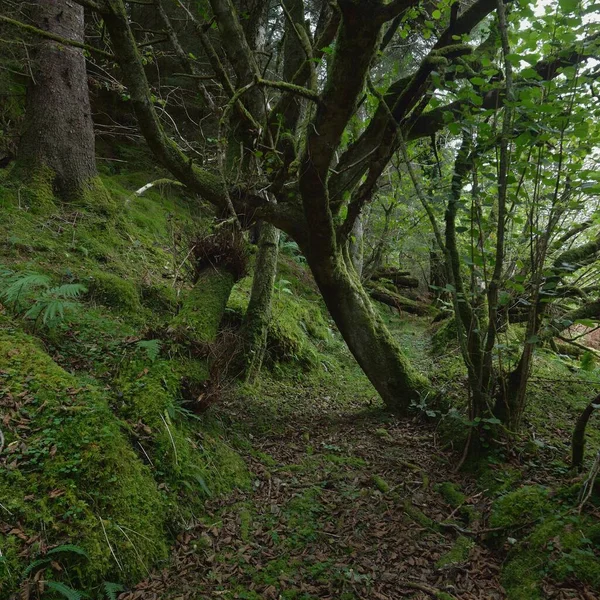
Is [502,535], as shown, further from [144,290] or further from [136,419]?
[144,290]

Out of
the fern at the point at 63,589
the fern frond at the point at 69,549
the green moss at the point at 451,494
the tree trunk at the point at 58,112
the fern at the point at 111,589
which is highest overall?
the tree trunk at the point at 58,112

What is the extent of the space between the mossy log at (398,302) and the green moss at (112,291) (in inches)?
353

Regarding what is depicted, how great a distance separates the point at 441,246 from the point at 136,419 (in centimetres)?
307

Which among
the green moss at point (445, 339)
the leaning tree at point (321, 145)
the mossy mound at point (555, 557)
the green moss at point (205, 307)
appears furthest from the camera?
the green moss at point (445, 339)

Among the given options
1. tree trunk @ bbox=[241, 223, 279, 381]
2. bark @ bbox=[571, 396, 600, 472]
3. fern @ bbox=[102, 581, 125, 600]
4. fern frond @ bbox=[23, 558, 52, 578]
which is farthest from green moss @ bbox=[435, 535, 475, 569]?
tree trunk @ bbox=[241, 223, 279, 381]

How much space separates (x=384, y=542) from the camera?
3.19 metres

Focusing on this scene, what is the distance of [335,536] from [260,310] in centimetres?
370

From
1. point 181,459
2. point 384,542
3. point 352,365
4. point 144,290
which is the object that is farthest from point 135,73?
point 352,365

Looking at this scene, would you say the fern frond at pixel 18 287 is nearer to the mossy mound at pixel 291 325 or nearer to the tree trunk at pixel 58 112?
the tree trunk at pixel 58 112

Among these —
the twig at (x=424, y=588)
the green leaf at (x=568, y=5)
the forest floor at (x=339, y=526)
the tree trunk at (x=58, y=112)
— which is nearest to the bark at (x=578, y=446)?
the forest floor at (x=339, y=526)

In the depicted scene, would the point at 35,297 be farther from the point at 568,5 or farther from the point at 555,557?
the point at 568,5

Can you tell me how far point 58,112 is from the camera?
6227 mm

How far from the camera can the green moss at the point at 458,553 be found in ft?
9.61

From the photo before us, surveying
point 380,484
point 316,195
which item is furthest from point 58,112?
point 380,484
